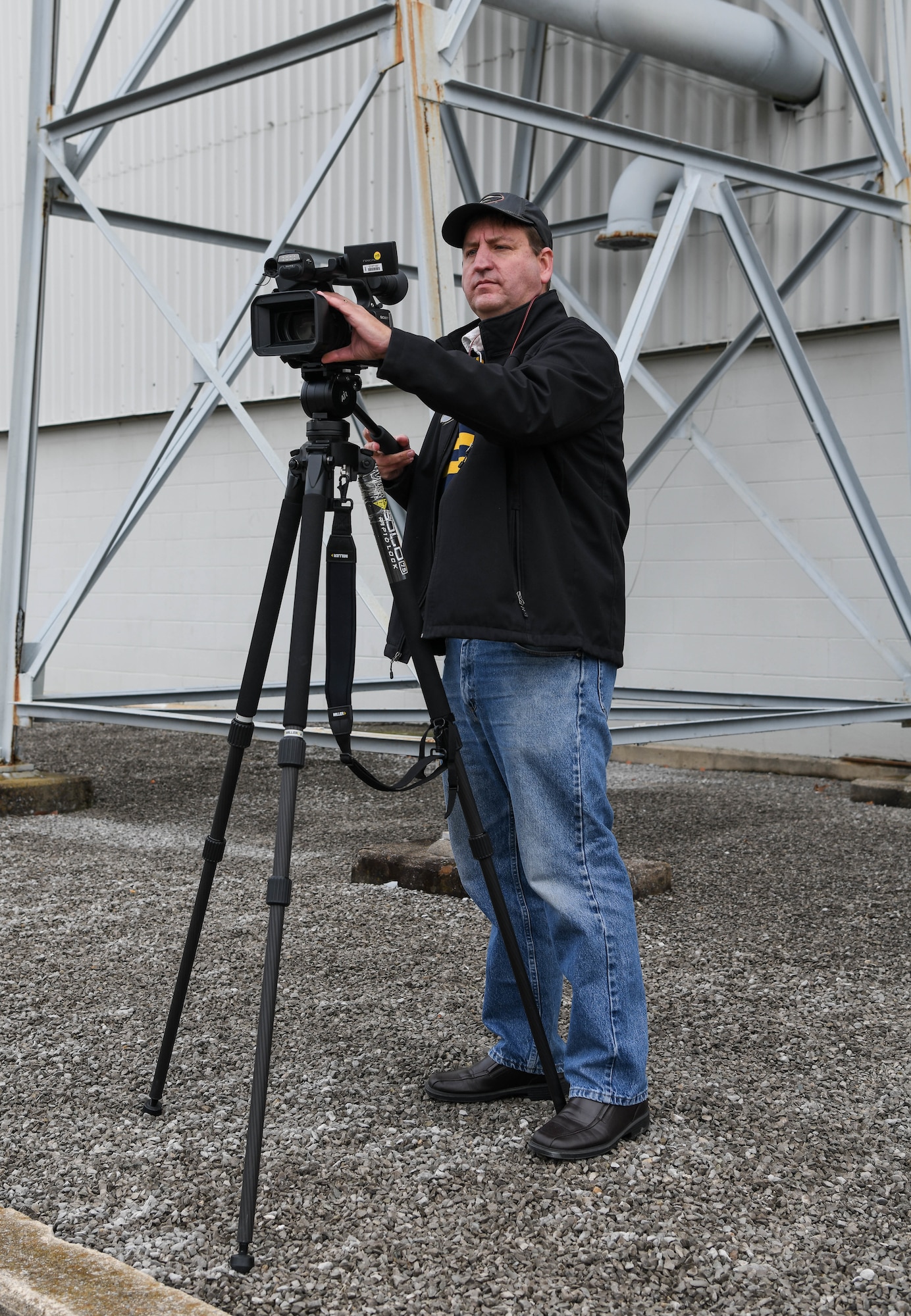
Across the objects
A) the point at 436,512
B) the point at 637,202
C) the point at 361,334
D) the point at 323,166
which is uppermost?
the point at 637,202

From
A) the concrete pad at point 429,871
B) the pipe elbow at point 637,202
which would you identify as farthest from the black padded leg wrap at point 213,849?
the pipe elbow at point 637,202

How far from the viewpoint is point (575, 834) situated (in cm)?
259

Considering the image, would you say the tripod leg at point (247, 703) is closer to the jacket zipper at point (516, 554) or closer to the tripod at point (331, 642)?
the tripod at point (331, 642)

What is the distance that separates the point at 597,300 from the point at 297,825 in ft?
13.9

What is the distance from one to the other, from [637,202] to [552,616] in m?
5.90

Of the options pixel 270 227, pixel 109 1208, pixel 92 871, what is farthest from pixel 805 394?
pixel 270 227

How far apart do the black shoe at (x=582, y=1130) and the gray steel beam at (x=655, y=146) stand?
3.48 m

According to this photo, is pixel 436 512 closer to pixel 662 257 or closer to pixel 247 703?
pixel 247 703

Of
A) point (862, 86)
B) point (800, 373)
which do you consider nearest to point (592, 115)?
point (862, 86)

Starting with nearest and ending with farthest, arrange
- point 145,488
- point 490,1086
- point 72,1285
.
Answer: point 72,1285 → point 490,1086 → point 145,488

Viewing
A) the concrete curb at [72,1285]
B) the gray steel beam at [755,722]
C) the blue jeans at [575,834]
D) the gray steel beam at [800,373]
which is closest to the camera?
the concrete curb at [72,1285]

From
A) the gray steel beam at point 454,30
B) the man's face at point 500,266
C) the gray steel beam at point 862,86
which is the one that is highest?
the gray steel beam at point 862,86

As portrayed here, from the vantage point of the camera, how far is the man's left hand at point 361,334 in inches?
90.1

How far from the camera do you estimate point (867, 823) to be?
635 cm
